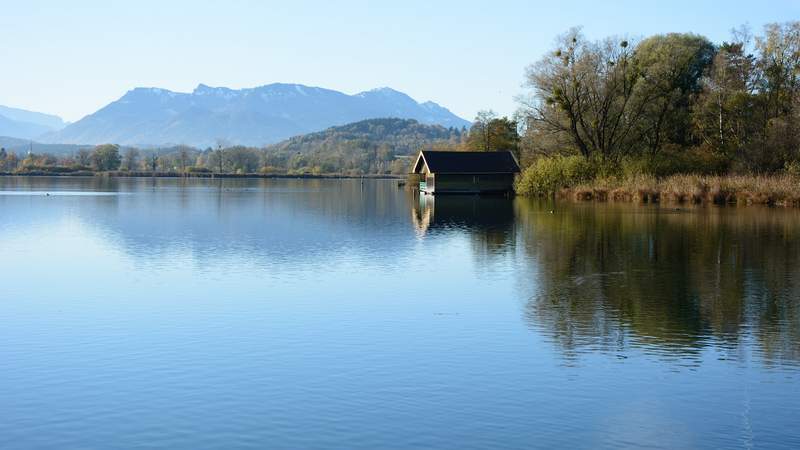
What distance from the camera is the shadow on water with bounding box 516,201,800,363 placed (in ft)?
51.9

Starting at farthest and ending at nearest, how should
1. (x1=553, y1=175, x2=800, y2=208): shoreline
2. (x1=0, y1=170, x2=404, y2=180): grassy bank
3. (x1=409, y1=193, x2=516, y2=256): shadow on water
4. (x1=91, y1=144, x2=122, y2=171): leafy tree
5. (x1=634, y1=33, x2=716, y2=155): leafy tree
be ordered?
(x1=91, y1=144, x2=122, y2=171): leafy tree
(x1=0, y1=170, x2=404, y2=180): grassy bank
(x1=634, y1=33, x2=716, y2=155): leafy tree
(x1=553, y1=175, x2=800, y2=208): shoreline
(x1=409, y1=193, x2=516, y2=256): shadow on water

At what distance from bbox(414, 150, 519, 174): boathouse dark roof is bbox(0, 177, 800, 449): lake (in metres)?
50.6

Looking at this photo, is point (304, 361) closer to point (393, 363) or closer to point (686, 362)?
point (393, 363)

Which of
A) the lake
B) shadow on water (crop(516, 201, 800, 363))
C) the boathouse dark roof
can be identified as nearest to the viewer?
the lake

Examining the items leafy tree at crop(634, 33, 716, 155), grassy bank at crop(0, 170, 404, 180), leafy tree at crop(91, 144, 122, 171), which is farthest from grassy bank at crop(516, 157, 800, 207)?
leafy tree at crop(91, 144, 122, 171)

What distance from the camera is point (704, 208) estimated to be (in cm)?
5419

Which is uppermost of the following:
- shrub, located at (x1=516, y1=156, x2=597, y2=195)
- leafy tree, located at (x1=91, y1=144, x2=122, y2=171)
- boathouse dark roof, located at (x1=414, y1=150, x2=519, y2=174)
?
leafy tree, located at (x1=91, y1=144, x2=122, y2=171)

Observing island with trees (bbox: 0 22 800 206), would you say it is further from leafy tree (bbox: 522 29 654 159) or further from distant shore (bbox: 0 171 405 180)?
distant shore (bbox: 0 171 405 180)

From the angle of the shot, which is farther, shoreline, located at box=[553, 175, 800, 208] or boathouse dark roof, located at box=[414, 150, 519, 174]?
boathouse dark roof, located at box=[414, 150, 519, 174]

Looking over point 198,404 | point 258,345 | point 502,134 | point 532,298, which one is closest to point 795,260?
point 532,298

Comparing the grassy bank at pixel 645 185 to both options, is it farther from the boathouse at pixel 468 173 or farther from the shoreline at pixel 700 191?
the boathouse at pixel 468 173

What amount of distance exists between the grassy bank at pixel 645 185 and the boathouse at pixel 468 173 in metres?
5.79

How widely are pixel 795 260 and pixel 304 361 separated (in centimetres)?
1958

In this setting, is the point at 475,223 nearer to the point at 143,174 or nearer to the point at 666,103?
the point at 666,103
